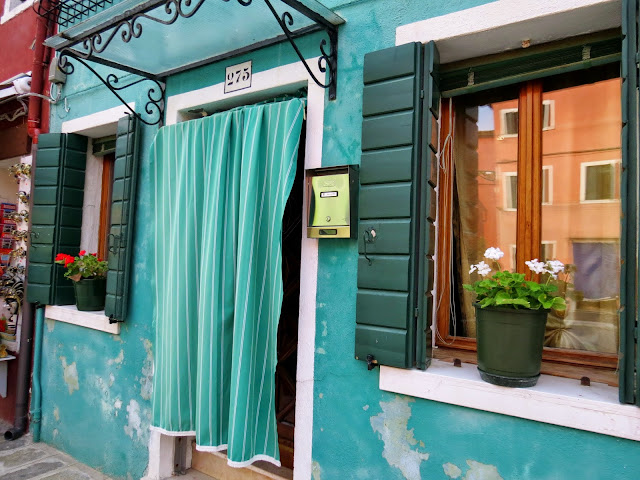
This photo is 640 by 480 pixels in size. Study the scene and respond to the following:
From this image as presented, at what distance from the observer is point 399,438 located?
248 centimetres

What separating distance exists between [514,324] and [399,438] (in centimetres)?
90

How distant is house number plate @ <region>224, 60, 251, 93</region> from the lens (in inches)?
130

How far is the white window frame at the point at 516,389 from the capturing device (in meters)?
1.98


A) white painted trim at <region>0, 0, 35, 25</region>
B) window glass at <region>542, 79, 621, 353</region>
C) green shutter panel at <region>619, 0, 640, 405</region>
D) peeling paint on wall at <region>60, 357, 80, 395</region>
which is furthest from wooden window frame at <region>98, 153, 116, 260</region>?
green shutter panel at <region>619, 0, 640, 405</region>

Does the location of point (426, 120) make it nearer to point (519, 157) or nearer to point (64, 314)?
point (519, 157)

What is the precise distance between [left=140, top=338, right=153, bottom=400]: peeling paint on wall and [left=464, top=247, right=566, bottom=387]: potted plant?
2.65 m

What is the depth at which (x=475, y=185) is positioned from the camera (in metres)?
2.75

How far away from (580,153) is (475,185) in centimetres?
56

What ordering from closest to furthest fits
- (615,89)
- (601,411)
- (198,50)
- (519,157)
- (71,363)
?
(601,411)
(615,89)
(519,157)
(198,50)
(71,363)

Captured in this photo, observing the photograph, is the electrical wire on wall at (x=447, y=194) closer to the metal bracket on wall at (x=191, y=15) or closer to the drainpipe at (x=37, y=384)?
the metal bracket on wall at (x=191, y=15)

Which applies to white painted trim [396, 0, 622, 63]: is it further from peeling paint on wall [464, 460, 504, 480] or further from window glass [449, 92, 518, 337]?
peeling paint on wall [464, 460, 504, 480]

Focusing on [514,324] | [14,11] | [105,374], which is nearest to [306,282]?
[514,324]

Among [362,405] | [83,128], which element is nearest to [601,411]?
[362,405]

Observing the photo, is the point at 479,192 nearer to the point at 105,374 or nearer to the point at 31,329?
the point at 105,374
